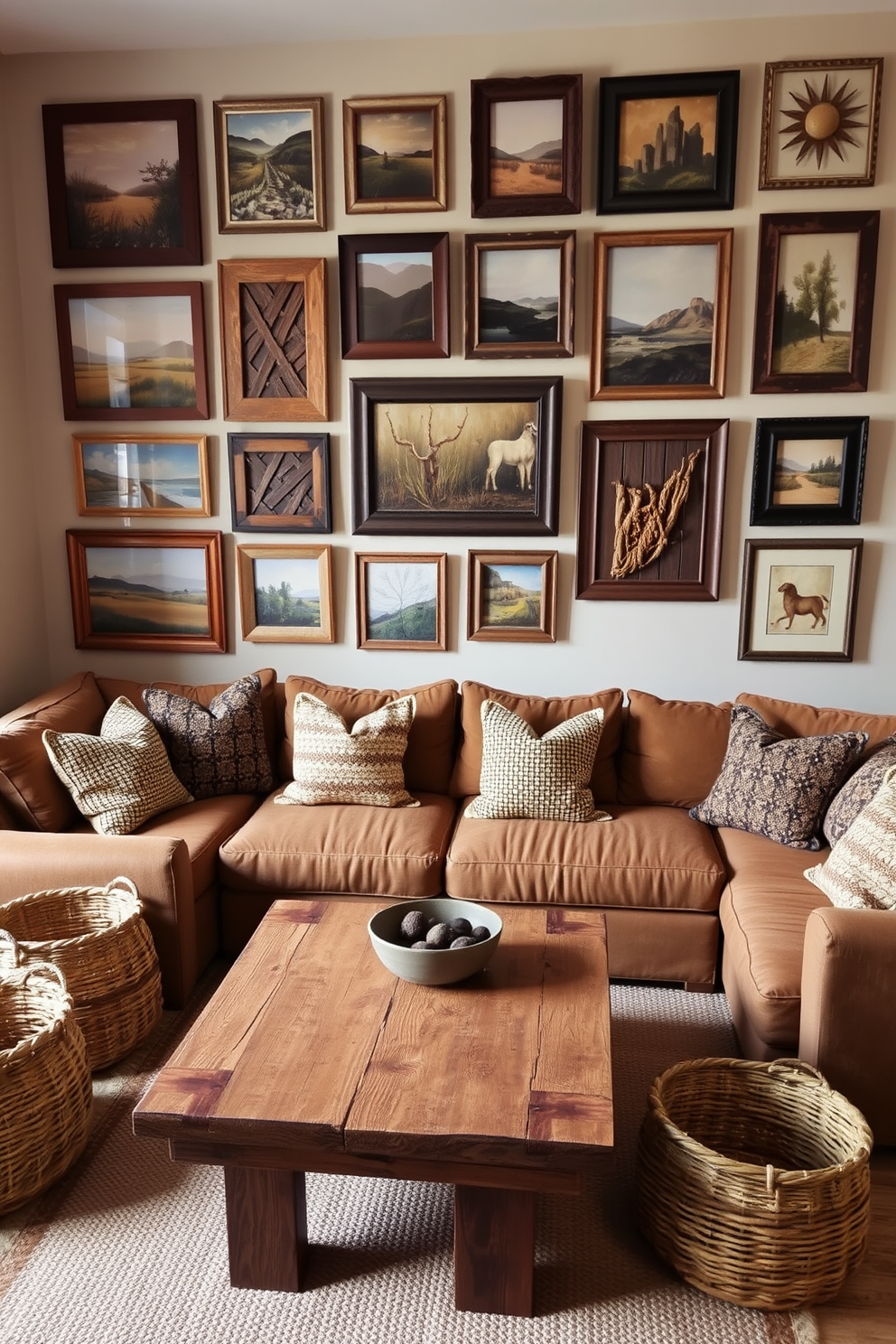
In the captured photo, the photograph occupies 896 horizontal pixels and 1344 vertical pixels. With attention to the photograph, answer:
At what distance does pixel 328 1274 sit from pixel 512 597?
89.2 inches

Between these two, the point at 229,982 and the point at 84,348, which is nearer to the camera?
the point at 229,982

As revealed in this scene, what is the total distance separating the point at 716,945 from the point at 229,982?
1.46 metres

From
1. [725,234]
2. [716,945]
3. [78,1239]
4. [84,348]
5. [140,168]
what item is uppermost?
[140,168]

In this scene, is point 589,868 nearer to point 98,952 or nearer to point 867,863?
point 867,863

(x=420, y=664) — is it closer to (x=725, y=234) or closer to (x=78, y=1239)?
(x=725, y=234)

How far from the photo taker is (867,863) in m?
2.41

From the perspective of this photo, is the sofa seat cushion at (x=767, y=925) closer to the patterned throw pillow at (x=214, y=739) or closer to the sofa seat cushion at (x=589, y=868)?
the sofa seat cushion at (x=589, y=868)

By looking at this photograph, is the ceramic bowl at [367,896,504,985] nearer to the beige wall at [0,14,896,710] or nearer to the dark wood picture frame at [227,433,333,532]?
the beige wall at [0,14,896,710]

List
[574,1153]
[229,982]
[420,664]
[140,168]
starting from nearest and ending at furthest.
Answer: [574,1153] < [229,982] < [140,168] < [420,664]

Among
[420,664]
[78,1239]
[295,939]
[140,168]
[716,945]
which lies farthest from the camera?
[420,664]

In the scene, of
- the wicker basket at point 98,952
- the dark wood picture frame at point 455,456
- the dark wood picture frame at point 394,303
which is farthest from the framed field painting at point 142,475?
the wicker basket at point 98,952

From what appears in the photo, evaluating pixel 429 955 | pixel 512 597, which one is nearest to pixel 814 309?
pixel 512 597

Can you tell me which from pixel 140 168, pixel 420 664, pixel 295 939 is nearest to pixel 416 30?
pixel 140 168

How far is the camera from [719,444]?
332 centimetres
